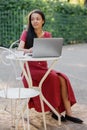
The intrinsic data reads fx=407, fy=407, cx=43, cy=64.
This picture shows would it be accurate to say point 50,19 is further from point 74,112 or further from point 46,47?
point 46,47

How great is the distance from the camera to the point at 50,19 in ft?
63.2

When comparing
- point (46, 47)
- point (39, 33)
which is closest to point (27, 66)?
point (46, 47)

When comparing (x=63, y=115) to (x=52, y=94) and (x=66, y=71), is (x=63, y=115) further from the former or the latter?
(x=66, y=71)

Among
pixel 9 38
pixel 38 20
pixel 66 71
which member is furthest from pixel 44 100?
pixel 9 38

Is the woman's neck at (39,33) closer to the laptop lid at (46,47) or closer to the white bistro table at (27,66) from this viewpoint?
the white bistro table at (27,66)

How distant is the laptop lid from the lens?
4.90 metres

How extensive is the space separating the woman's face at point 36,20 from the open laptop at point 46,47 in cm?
58

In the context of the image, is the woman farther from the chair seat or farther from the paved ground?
the chair seat

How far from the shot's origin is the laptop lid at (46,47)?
4.90 metres

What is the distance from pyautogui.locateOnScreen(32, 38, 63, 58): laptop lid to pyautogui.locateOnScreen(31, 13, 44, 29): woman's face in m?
0.58

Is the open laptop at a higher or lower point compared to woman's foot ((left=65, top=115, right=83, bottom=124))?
higher

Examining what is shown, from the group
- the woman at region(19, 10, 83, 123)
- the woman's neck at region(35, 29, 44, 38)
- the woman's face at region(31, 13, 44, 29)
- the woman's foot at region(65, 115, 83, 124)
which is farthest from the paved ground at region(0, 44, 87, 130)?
the woman's face at region(31, 13, 44, 29)

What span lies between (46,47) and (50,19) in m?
14.4

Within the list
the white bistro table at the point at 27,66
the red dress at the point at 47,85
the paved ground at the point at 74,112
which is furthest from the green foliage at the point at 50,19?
the white bistro table at the point at 27,66
